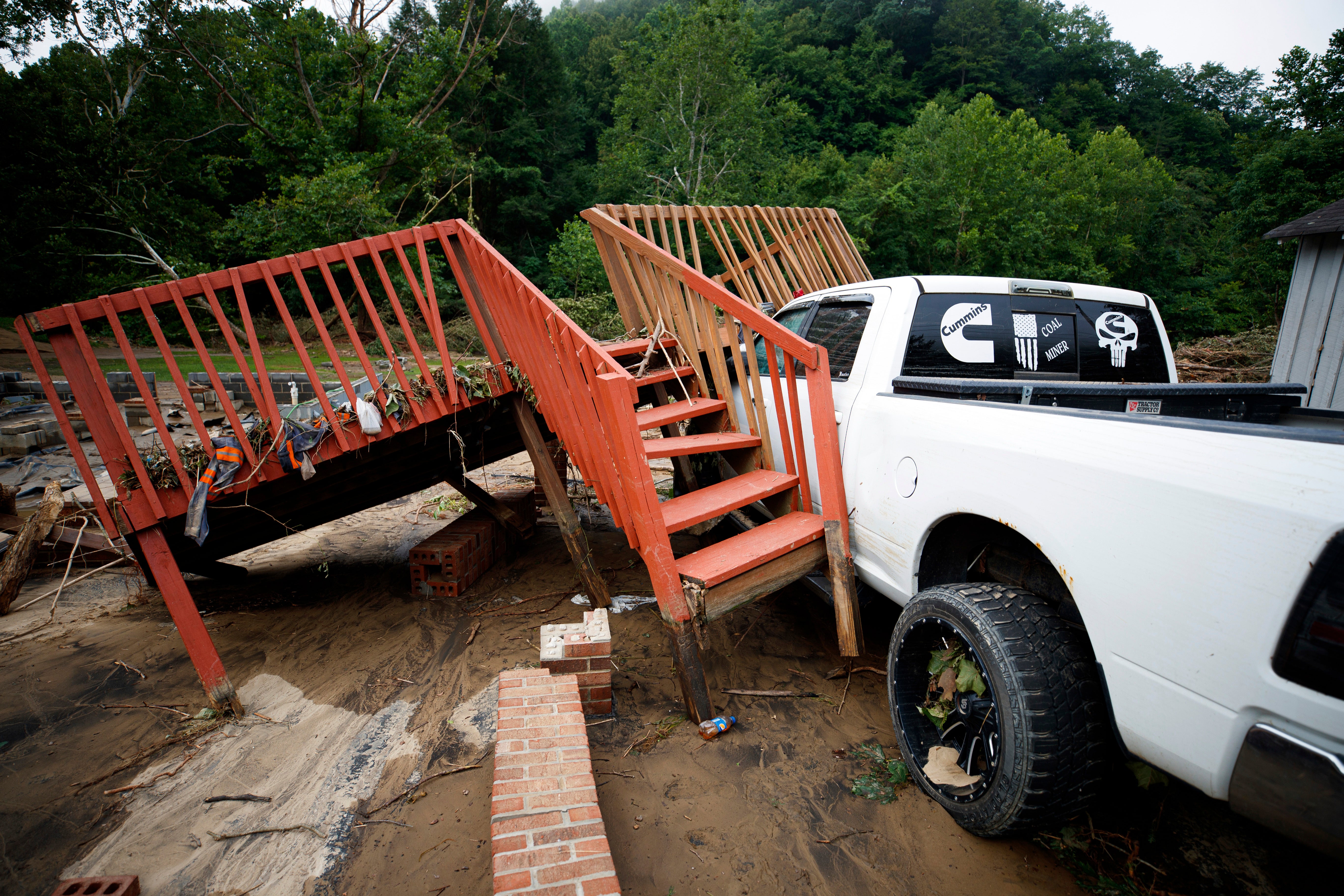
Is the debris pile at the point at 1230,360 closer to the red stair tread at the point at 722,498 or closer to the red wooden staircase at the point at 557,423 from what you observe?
the red wooden staircase at the point at 557,423

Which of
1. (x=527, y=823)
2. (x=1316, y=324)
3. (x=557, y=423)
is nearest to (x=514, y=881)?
(x=527, y=823)

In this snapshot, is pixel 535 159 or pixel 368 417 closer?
pixel 368 417

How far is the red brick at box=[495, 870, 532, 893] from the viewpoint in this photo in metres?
1.80

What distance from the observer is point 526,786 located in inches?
86.3

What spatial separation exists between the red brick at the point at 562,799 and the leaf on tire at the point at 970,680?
1400 millimetres

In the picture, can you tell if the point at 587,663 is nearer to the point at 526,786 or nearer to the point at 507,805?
the point at 526,786

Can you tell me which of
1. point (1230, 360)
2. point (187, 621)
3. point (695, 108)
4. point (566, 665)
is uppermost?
point (695, 108)

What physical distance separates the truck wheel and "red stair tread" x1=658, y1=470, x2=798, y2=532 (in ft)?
3.85

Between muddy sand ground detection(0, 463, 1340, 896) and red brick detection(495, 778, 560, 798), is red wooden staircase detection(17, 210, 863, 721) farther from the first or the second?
red brick detection(495, 778, 560, 798)

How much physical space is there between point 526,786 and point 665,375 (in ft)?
9.97

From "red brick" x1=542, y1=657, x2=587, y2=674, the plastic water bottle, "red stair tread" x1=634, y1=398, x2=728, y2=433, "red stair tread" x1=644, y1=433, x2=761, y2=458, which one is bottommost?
the plastic water bottle

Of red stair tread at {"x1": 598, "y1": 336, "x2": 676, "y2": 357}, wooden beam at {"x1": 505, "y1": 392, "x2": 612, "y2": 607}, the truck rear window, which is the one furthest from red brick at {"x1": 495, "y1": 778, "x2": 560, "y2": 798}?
red stair tread at {"x1": 598, "y1": 336, "x2": 676, "y2": 357}

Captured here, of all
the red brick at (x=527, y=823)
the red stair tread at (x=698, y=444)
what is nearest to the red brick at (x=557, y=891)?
the red brick at (x=527, y=823)

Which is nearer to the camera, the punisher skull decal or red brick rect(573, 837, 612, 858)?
red brick rect(573, 837, 612, 858)
